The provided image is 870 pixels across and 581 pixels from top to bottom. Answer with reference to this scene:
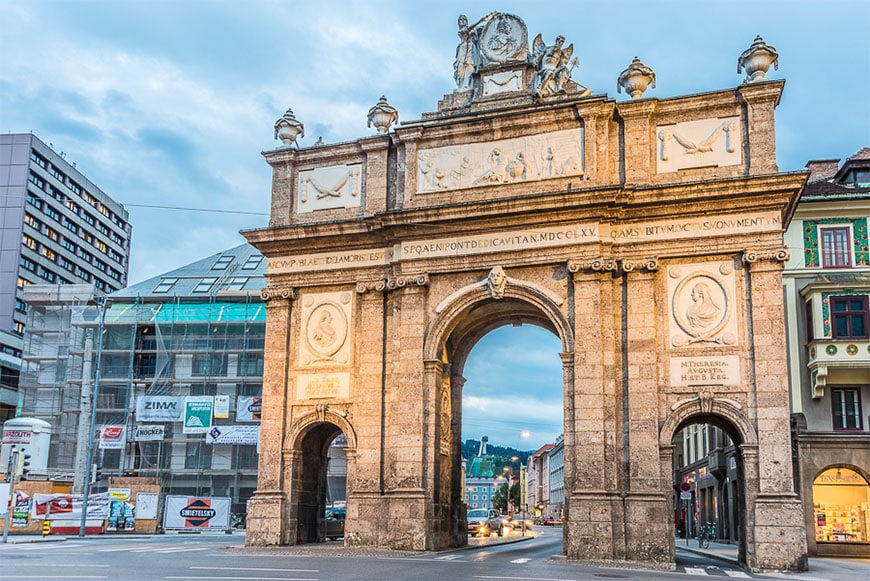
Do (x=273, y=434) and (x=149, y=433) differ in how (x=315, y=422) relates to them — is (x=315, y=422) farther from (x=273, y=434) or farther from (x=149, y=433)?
(x=149, y=433)

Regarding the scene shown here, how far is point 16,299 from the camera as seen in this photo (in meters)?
85.8

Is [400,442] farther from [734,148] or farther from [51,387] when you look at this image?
[51,387]

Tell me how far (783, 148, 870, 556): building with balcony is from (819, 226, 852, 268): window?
0.04m

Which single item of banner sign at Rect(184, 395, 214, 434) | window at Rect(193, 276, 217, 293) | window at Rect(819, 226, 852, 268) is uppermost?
window at Rect(193, 276, 217, 293)

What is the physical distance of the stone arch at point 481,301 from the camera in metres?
28.6

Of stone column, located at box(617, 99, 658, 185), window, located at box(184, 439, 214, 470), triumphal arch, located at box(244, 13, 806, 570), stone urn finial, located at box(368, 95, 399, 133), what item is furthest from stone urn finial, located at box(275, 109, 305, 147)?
window, located at box(184, 439, 214, 470)

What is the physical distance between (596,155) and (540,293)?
4962 millimetres

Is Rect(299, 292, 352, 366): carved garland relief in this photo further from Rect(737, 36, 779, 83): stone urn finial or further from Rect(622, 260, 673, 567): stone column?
Rect(737, 36, 779, 83): stone urn finial

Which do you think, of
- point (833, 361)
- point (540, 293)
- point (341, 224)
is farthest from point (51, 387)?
point (833, 361)

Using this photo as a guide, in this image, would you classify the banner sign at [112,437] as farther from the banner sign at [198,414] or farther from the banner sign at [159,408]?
the banner sign at [198,414]

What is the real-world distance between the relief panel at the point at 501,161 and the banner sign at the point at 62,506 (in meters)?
24.2

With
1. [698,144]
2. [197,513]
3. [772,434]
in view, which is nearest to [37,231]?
[197,513]

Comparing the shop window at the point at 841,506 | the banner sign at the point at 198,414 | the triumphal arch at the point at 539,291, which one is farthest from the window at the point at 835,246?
the banner sign at the point at 198,414

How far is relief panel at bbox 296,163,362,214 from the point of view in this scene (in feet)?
107
